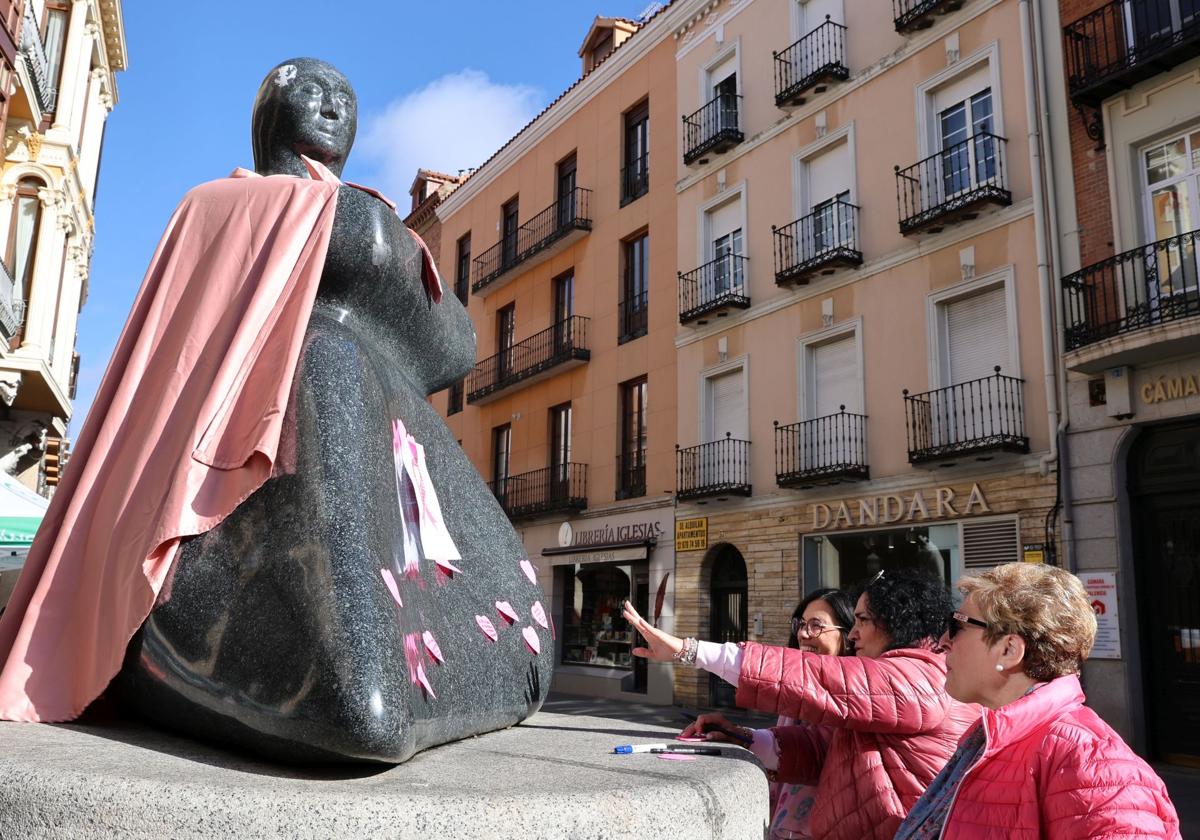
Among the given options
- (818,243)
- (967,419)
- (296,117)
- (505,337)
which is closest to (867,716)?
(296,117)

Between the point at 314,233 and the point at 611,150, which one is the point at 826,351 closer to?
the point at 611,150

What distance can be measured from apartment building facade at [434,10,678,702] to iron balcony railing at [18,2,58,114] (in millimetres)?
10657

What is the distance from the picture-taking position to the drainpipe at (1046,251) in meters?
12.9

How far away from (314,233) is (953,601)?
2.08 meters

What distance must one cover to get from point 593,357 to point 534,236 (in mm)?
4413

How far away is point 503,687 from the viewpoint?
286 cm

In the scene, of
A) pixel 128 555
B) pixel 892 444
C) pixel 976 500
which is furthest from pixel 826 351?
pixel 128 555

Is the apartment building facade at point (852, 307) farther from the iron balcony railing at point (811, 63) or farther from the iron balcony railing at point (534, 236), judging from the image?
the iron balcony railing at point (534, 236)

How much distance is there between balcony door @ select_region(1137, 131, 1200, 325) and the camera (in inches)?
463

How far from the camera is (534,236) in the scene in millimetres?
25328

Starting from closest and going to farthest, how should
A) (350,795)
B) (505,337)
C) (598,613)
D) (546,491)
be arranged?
(350,795)
(598,613)
(546,491)
(505,337)

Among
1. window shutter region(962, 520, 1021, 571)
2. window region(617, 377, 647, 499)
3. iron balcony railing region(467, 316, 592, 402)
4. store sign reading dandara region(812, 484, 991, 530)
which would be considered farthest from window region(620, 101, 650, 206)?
window shutter region(962, 520, 1021, 571)

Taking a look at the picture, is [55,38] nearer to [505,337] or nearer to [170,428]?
[505,337]

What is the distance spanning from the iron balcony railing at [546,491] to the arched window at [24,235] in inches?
401
